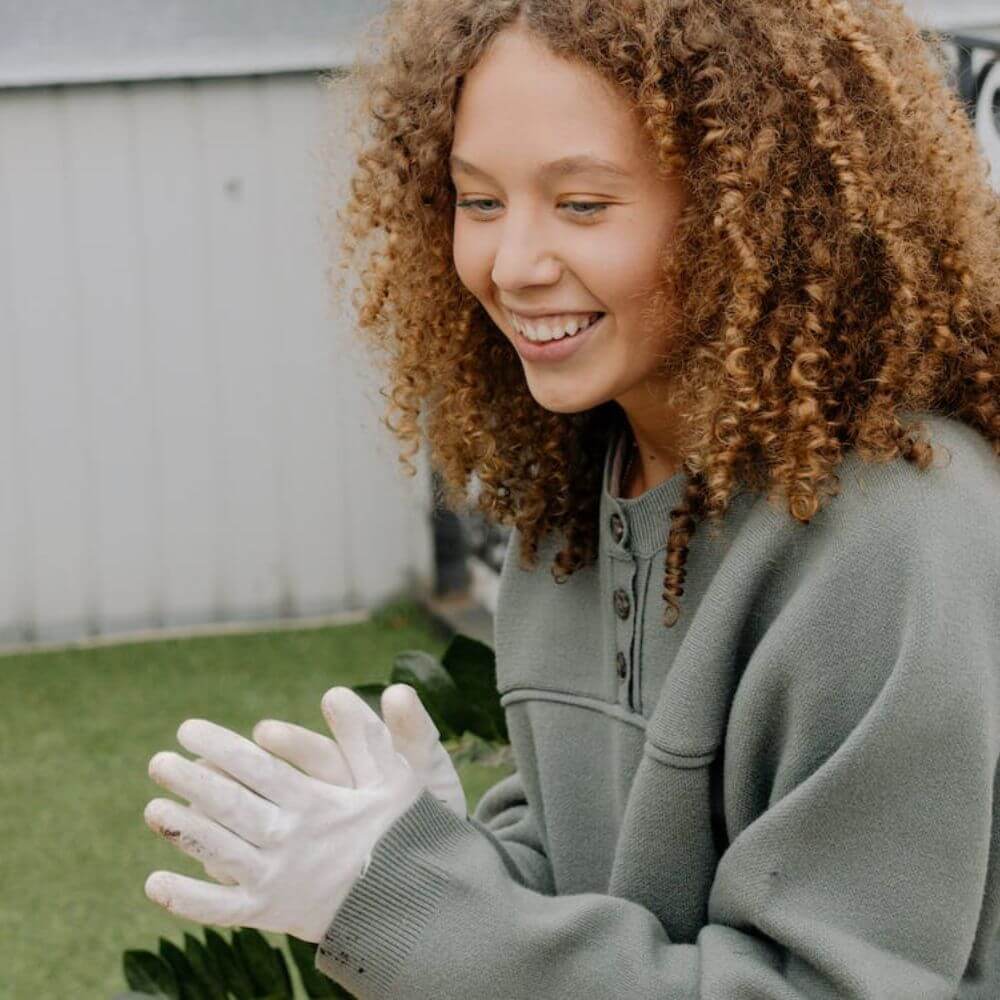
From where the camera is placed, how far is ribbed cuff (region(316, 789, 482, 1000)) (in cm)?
139

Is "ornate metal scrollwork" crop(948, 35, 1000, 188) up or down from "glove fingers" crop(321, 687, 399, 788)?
up

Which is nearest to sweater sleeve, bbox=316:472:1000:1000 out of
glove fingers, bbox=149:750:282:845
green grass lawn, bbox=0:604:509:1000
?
glove fingers, bbox=149:750:282:845

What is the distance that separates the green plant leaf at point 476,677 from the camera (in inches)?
86.8

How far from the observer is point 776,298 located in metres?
1.44

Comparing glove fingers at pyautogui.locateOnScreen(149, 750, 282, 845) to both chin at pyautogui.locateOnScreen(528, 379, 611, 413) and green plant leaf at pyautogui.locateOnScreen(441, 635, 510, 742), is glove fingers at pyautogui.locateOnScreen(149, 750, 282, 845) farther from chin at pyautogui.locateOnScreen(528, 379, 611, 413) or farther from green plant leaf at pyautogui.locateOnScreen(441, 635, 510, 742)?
green plant leaf at pyautogui.locateOnScreen(441, 635, 510, 742)

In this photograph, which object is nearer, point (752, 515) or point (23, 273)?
point (752, 515)

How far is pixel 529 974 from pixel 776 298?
1.99ft

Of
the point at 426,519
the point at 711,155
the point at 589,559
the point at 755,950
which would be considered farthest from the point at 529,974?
the point at 426,519

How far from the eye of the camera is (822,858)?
133 centimetres

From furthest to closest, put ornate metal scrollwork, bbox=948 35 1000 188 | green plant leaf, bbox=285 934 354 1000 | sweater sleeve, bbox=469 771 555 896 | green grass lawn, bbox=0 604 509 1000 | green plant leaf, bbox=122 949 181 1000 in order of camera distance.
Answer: green grass lawn, bbox=0 604 509 1000 < ornate metal scrollwork, bbox=948 35 1000 188 < green plant leaf, bbox=122 949 181 1000 < green plant leaf, bbox=285 934 354 1000 < sweater sleeve, bbox=469 771 555 896

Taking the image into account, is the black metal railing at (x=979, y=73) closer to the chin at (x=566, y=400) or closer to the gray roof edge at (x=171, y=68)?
the chin at (x=566, y=400)

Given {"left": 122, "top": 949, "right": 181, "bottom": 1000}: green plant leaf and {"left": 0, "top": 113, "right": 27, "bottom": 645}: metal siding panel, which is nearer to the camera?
{"left": 122, "top": 949, "right": 181, "bottom": 1000}: green plant leaf

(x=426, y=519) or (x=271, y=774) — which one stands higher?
(x=271, y=774)

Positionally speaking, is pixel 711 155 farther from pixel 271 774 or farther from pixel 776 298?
pixel 271 774
